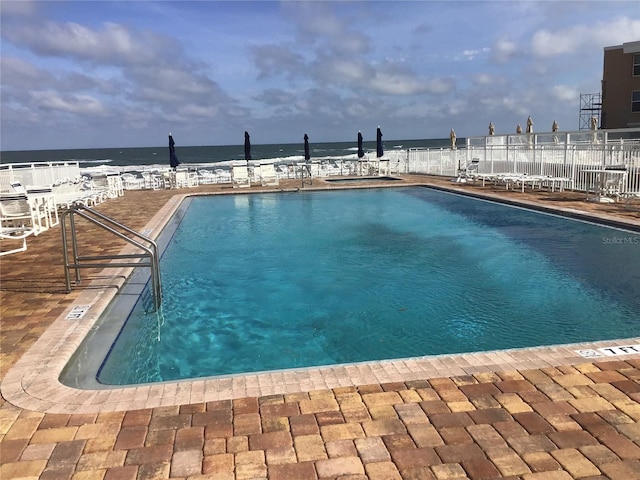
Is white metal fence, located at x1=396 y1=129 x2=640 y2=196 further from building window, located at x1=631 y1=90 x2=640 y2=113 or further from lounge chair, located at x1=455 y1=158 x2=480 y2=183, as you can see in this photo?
building window, located at x1=631 y1=90 x2=640 y2=113

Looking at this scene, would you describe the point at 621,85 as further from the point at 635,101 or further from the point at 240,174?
the point at 240,174

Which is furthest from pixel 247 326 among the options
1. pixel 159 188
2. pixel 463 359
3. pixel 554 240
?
pixel 159 188

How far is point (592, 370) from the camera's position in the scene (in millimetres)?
3053

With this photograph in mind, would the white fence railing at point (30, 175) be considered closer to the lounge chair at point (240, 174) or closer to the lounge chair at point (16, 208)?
the lounge chair at point (16, 208)

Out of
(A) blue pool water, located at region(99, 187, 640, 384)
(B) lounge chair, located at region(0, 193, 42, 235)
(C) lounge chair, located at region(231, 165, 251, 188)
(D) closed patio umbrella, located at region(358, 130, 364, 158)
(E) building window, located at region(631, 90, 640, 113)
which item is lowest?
(A) blue pool water, located at region(99, 187, 640, 384)

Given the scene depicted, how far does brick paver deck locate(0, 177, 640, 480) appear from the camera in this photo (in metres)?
2.19

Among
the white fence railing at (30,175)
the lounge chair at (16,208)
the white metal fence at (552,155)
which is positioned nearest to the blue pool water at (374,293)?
the lounge chair at (16,208)

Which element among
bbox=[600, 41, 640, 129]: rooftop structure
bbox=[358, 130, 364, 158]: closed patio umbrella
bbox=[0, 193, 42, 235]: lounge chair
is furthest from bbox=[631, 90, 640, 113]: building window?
bbox=[0, 193, 42, 235]: lounge chair

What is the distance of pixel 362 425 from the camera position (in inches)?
98.8

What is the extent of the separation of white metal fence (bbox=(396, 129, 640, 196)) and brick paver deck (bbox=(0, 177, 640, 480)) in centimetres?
917

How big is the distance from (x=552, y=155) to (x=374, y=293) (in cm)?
1014

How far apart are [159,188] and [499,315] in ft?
54.8

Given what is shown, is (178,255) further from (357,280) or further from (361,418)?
(361,418)

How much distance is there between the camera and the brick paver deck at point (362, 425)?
2189 millimetres
